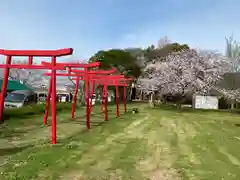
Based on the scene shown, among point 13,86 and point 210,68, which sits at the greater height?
point 210,68

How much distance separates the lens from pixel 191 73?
1049 inches

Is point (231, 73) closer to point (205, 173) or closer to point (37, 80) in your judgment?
point (205, 173)

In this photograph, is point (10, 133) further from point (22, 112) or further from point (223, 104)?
point (223, 104)

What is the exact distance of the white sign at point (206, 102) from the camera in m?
30.8

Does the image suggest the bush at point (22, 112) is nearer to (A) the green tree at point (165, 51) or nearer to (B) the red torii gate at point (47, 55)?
(B) the red torii gate at point (47, 55)

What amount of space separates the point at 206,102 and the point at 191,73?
5.92m

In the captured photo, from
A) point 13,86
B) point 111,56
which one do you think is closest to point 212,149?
point 13,86

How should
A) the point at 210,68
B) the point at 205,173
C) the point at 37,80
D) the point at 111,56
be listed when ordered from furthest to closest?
the point at 37,80 → the point at 111,56 → the point at 210,68 → the point at 205,173

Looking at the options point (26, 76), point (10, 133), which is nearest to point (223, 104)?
point (10, 133)

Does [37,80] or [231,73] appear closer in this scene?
[231,73]

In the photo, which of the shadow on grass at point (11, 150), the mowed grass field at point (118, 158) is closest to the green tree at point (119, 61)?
the mowed grass field at point (118, 158)

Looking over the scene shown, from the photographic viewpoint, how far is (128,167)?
17.5 ft

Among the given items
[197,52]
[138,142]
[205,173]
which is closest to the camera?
[205,173]

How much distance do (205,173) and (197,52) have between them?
27.1 m
